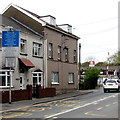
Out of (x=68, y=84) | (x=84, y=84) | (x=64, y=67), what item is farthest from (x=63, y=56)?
(x=84, y=84)

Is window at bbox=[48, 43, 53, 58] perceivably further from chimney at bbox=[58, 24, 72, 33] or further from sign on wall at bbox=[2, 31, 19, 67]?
sign on wall at bbox=[2, 31, 19, 67]

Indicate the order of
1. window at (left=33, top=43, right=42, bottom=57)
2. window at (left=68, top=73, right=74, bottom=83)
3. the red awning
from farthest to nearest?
1. window at (left=68, top=73, right=74, bottom=83)
2. window at (left=33, top=43, right=42, bottom=57)
3. the red awning

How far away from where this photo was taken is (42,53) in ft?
90.6

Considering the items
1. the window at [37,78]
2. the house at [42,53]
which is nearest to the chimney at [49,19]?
the house at [42,53]

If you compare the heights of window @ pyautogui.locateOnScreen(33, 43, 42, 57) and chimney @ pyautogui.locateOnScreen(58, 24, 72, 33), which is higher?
chimney @ pyautogui.locateOnScreen(58, 24, 72, 33)

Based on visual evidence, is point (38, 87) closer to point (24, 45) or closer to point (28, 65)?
point (28, 65)

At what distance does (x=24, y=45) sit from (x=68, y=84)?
33.0 ft


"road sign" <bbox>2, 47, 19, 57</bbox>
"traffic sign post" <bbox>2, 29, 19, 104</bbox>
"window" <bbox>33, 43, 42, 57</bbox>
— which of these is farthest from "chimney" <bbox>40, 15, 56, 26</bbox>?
"road sign" <bbox>2, 47, 19, 57</bbox>

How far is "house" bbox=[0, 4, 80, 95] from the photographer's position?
964 inches

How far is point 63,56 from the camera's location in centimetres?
3162

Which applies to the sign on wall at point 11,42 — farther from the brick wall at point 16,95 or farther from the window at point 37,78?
the window at point 37,78

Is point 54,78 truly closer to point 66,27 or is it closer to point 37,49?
point 37,49

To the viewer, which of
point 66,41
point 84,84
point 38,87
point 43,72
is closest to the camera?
point 38,87

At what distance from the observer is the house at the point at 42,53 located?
2449 centimetres
